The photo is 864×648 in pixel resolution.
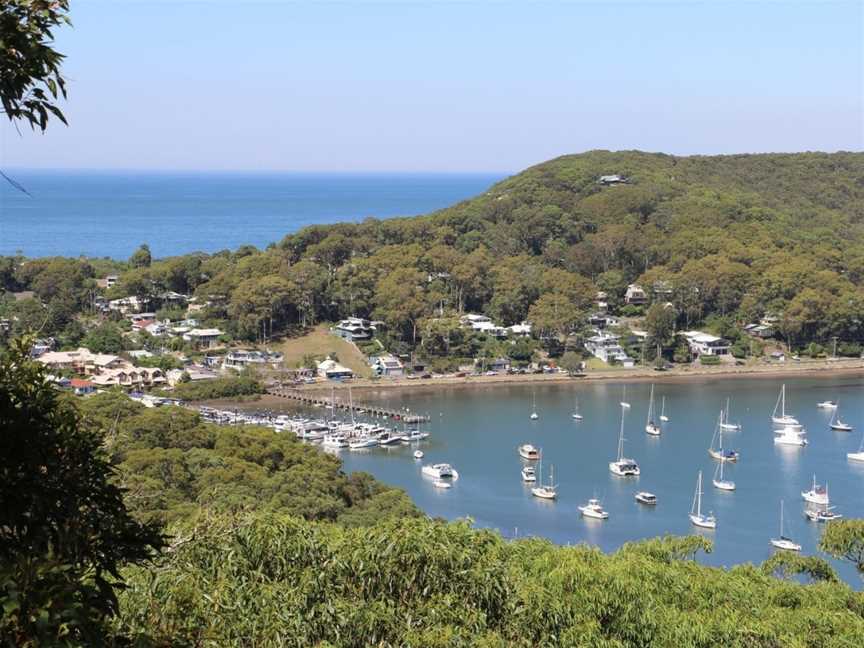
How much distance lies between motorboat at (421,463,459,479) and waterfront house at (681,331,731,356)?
38.6 ft

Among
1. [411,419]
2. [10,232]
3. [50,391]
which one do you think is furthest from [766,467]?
[10,232]

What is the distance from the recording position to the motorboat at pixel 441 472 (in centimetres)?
1664

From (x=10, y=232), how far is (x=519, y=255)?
36.0 meters

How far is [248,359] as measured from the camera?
2448cm

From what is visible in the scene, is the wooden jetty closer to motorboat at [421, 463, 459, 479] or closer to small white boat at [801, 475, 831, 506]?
motorboat at [421, 463, 459, 479]

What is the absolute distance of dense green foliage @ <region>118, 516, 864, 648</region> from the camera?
142 inches

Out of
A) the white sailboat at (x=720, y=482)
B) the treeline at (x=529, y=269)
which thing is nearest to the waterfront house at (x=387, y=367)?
the treeline at (x=529, y=269)

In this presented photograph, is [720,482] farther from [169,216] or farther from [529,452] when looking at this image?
[169,216]

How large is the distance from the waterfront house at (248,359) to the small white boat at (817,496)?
13.3 metres

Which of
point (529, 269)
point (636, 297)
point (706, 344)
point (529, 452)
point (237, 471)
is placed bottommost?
point (529, 452)

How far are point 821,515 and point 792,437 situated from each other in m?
4.44

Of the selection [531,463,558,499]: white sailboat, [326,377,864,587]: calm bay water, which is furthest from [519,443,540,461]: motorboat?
[531,463,558,499]: white sailboat

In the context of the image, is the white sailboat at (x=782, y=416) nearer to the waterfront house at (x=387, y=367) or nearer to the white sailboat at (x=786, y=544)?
the white sailboat at (x=786, y=544)

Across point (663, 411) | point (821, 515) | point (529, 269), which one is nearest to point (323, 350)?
point (529, 269)
